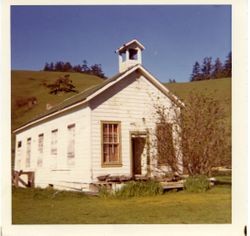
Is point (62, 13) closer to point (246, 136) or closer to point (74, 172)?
point (74, 172)

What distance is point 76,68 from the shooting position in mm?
4426

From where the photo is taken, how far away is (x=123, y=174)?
4477 millimetres

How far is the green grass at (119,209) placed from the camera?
14.4 feet

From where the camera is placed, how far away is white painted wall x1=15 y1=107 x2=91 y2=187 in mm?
4453

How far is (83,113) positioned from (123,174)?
1.76 ft

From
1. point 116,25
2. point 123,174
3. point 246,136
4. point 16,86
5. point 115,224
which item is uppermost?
point 116,25

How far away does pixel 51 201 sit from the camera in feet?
14.6

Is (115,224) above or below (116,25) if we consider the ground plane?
below

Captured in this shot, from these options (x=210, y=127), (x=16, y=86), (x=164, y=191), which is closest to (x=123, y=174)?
(x=164, y=191)

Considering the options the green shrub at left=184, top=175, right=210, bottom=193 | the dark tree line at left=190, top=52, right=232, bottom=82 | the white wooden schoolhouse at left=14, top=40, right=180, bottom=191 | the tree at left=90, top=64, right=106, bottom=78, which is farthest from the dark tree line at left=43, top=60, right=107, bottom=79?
the green shrub at left=184, top=175, right=210, bottom=193

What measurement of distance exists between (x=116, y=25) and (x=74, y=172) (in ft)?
3.65

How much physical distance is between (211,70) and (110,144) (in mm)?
912

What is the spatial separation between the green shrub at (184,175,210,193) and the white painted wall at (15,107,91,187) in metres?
0.73

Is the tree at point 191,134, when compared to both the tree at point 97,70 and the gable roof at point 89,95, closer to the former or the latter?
the gable roof at point 89,95
